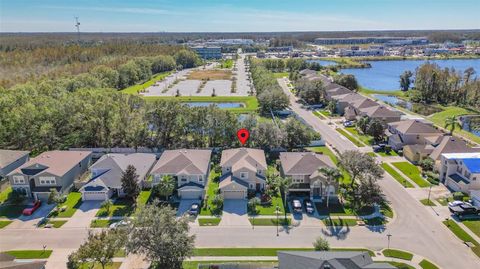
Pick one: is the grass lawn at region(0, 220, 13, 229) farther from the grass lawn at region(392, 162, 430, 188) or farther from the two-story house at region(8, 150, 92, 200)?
the grass lawn at region(392, 162, 430, 188)

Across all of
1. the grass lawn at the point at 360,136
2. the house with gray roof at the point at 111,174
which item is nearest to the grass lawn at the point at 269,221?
the house with gray roof at the point at 111,174

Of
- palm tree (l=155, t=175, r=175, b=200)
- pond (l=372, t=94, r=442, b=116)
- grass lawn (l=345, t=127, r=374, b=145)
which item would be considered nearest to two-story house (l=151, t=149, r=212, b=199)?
palm tree (l=155, t=175, r=175, b=200)

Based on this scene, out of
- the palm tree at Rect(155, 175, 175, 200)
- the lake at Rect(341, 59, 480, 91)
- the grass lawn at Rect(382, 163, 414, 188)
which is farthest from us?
the lake at Rect(341, 59, 480, 91)

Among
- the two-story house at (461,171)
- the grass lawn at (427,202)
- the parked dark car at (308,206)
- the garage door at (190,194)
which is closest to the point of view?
the parked dark car at (308,206)

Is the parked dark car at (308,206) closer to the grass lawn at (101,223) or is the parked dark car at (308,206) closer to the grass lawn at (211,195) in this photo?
the grass lawn at (211,195)

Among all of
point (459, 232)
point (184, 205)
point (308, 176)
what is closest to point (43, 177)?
point (184, 205)

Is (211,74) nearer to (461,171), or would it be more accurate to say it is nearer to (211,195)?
(211,195)
